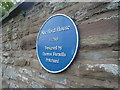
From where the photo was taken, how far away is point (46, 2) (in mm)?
1915

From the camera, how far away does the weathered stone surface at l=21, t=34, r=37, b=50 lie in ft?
6.63

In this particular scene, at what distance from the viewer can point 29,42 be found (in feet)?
6.95

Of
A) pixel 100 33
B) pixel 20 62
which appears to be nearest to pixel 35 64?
pixel 20 62

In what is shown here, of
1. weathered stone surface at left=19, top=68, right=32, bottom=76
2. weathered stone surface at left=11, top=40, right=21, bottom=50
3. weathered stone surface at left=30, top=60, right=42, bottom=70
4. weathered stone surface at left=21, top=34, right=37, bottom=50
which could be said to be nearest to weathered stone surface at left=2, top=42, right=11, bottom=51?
weathered stone surface at left=11, top=40, right=21, bottom=50

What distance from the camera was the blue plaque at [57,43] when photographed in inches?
54.2

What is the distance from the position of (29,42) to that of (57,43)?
0.73 m

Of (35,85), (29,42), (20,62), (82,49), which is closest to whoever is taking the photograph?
(82,49)

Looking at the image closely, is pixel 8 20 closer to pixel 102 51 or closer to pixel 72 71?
pixel 72 71

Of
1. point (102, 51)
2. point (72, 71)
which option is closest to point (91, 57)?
point (102, 51)

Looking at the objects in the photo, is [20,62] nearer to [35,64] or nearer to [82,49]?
[35,64]

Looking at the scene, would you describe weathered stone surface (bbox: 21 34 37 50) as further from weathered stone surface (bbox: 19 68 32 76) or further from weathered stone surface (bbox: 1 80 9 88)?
weathered stone surface (bbox: 1 80 9 88)

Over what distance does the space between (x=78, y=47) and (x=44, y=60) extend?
583 mm

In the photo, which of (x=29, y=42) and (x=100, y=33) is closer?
(x=100, y=33)

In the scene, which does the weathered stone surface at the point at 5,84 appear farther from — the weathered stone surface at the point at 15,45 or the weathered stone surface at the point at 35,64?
the weathered stone surface at the point at 35,64
